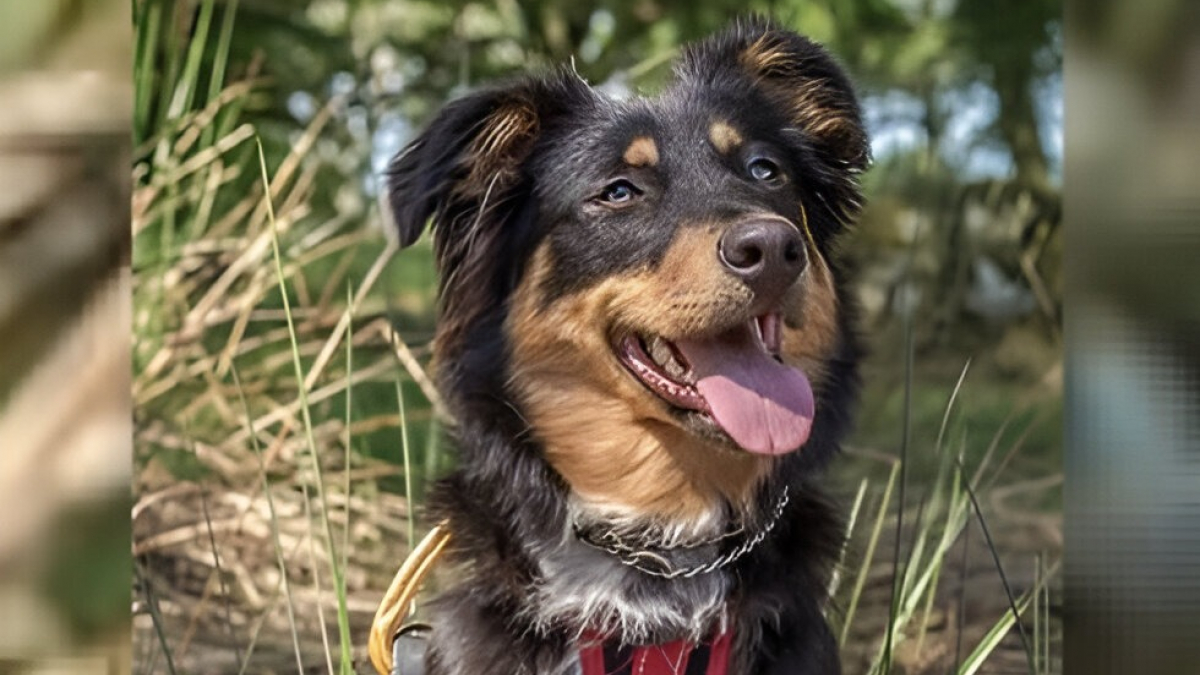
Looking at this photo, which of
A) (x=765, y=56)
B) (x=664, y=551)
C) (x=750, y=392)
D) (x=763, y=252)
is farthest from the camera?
(x=765, y=56)

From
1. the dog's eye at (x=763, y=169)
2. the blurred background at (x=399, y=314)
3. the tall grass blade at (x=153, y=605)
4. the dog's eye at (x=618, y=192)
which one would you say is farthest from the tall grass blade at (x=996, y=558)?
the tall grass blade at (x=153, y=605)

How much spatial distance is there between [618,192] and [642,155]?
0.32 feet

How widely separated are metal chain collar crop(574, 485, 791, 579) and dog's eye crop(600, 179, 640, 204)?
0.72m

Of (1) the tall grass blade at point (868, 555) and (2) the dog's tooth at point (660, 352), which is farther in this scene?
(1) the tall grass blade at point (868, 555)

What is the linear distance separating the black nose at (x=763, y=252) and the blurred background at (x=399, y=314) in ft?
2.04

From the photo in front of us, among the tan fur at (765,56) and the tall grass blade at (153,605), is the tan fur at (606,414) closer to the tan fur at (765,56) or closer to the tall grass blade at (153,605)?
the tan fur at (765,56)

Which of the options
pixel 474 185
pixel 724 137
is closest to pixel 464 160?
pixel 474 185

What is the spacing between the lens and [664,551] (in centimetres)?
304

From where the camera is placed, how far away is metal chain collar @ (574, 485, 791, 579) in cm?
300

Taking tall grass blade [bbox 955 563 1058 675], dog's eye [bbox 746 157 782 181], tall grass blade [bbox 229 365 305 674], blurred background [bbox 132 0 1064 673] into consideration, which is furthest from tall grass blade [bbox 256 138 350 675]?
tall grass blade [bbox 955 563 1058 675]

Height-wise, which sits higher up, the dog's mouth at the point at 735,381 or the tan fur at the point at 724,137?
the tan fur at the point at 724,137

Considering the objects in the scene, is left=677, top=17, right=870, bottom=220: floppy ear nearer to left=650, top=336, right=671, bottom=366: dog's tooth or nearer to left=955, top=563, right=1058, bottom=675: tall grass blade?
left=650, top=336, right=671, bottom=366: dog's tooth

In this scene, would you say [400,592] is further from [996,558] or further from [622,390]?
[996,558]

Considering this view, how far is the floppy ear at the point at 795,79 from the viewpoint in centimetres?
321
